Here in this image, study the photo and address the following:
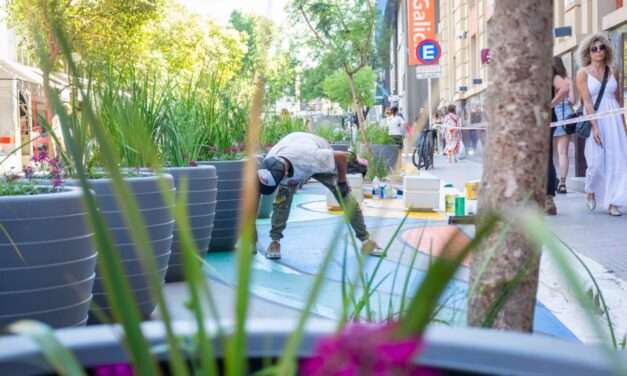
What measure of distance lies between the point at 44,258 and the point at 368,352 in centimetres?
267

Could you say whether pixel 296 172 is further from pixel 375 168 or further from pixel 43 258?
pixel 375 168

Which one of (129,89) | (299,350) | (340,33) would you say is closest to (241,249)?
(299,350)

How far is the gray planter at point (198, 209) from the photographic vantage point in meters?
5.65

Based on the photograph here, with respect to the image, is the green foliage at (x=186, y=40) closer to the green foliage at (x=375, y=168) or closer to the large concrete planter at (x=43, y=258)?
the green foliage at (x=375, y=168)

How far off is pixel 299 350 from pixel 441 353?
17 cm

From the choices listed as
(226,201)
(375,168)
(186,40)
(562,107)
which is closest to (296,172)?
(226,201)

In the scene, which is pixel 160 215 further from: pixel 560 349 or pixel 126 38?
pixel 126 38

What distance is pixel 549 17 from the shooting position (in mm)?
2260

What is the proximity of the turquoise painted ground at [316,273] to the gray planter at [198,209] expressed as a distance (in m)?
0.20

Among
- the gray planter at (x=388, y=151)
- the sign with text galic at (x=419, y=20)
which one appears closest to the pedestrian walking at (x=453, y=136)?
the gray planter at (x=388, y=151)

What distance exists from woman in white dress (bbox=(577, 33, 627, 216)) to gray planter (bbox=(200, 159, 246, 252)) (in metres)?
4.03

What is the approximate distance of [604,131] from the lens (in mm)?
8969

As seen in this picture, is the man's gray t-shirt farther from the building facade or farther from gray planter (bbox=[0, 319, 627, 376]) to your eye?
the building facade

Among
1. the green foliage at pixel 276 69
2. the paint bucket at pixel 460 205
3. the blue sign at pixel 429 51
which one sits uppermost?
the blue sign at pixel 429 51
